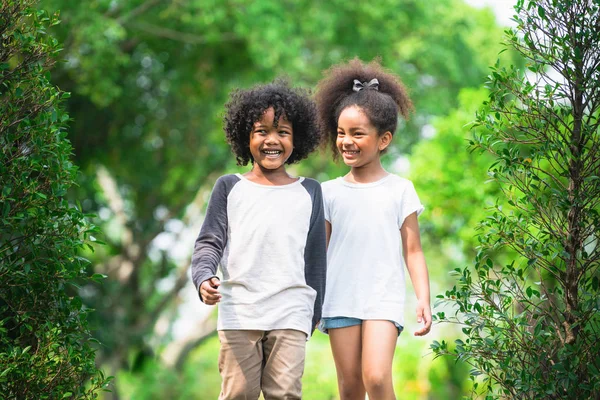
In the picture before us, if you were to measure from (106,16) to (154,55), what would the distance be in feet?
11.4

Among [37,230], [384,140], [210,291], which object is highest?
[384,140]

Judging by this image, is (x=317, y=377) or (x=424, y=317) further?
(x=317, y=377)

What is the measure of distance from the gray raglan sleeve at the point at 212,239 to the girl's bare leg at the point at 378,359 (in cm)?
89

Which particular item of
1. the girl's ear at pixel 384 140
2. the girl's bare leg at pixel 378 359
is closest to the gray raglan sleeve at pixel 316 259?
the girl's bare leg at pixel 378 359

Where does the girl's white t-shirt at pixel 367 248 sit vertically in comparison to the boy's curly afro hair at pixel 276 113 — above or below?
below

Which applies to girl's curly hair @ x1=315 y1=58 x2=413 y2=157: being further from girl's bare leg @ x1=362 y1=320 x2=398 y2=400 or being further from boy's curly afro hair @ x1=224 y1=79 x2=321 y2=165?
girl's bare leg @ x1=362 y1=320 x2=398 y2=400

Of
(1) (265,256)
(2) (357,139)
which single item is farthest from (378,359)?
(2) (357,139)

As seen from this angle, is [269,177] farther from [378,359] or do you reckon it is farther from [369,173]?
[378,359]

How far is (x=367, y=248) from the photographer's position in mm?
4910

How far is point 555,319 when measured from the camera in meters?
A: 4.41

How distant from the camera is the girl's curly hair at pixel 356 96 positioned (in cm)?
516

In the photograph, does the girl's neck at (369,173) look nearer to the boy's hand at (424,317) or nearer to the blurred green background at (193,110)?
the boy's hand at (424,317)

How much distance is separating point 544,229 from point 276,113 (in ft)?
4.80

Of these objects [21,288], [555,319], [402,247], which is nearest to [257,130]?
[402,247]
